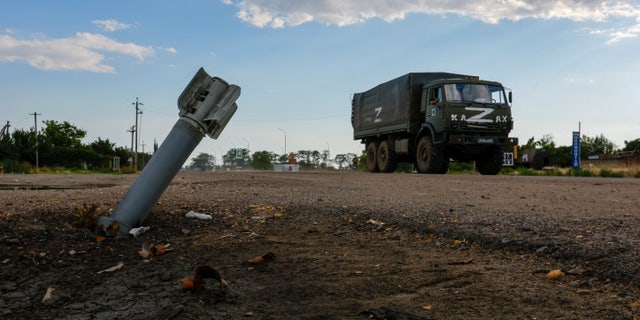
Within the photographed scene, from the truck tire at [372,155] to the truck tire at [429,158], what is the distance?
427cm

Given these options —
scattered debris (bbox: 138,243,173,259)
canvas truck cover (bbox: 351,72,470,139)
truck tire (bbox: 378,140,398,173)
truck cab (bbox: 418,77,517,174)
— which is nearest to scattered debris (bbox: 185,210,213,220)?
scattered debris (bbox: 138,243,173,259)

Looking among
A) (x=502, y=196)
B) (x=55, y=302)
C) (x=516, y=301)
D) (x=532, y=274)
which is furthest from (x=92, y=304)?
(x=502, y=196)

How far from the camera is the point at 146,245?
3500 millimetres

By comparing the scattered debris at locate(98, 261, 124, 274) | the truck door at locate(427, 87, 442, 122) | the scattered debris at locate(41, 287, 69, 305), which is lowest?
the scattered debris at locate(41, 287, 69, 305)

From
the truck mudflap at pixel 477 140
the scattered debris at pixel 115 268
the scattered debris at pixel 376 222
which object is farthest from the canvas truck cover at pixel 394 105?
the scattered debris at pixel 115 268

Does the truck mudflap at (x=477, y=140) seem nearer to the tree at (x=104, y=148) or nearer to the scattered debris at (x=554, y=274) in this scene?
the scattered debris at (x=554, y=274)

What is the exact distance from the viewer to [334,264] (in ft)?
9.77

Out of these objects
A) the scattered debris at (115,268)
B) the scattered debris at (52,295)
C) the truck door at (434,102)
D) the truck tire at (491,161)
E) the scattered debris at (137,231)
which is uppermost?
the truck door at (434,102)

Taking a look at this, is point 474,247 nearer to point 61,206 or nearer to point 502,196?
point 502,196

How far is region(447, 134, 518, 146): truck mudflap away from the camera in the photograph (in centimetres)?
1481

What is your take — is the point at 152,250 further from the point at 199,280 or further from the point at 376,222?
the point at 376,222

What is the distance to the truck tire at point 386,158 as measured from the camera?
19.7 m

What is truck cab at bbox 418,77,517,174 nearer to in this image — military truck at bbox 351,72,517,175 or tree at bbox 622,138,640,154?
military truck at bbox 351,72,517,175

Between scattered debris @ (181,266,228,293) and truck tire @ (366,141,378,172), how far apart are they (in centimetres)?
1868
